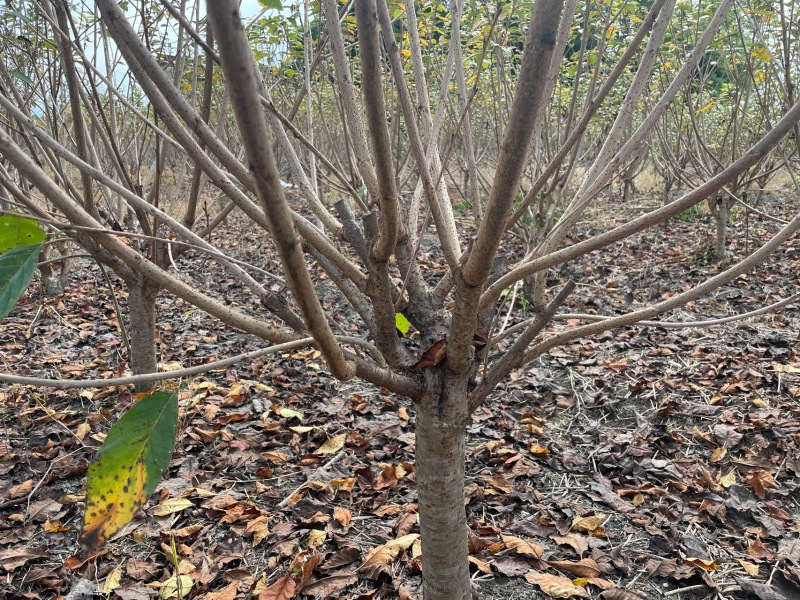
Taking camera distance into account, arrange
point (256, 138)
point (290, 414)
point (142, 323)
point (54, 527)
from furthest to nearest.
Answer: point (290, 414), point (142, 323), point (54, 527), point (256, 138)

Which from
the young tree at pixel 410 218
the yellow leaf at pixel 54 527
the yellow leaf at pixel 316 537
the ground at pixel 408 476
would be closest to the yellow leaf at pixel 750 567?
the ground at pixel 408 476

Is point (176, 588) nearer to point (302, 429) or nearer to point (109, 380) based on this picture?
point (302, 429)

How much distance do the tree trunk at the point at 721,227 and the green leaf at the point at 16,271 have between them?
5.01 m

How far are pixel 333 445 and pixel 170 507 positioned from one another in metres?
0.70

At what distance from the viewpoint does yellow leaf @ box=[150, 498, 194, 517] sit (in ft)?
6.32

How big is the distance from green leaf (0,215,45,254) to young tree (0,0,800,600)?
0.04 metres

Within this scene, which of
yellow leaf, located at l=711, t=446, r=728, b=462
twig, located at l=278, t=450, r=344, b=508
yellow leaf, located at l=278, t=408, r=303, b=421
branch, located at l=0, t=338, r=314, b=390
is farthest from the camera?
yellow leaf, located at l=278, t=408, r=303, b=421

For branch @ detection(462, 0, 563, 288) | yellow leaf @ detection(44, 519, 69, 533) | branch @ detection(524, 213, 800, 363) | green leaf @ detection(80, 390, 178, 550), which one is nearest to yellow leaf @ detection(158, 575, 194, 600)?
yellow leaf @ detection(44, 519, 69, 533)

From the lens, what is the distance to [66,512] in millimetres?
1924

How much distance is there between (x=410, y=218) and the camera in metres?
1.18

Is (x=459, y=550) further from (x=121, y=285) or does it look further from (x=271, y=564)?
(x=121, y=285)

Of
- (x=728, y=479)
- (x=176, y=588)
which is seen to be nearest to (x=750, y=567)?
(x=728, y=479)

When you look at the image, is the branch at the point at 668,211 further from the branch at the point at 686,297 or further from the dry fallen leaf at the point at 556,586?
the dry fallen leaf at the point at 556,586

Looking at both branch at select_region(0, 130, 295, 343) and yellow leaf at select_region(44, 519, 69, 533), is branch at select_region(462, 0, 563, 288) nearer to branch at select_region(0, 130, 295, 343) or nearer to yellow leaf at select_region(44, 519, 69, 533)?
branch at select_region(0, 130, 295, 343)
